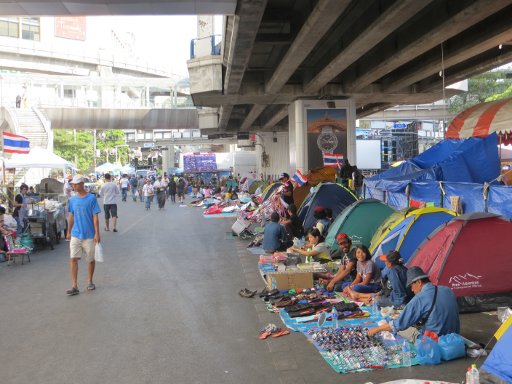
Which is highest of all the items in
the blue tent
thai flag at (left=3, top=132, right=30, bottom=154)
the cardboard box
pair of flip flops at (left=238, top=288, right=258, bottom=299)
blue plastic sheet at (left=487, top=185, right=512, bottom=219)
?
thai flag at (left=3, top=132, right=30, bottom=154)

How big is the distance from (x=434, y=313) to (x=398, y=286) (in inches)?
57.4

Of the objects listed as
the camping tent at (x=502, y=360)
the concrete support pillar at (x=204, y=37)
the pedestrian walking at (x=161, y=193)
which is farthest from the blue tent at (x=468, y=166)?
the pedestrian walking at (x=161, y=193)

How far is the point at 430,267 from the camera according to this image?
716 centimetres

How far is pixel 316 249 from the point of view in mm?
10305

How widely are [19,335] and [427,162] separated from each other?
1031 cm

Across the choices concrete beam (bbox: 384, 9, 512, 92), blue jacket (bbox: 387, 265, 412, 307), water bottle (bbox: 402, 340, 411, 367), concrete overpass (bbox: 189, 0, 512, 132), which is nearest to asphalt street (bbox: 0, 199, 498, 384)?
water bottle (bbox: 402, 340, 411, 367)

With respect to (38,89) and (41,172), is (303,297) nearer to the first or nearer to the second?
(41,172)

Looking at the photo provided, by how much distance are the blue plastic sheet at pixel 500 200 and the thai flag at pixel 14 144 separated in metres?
15.1

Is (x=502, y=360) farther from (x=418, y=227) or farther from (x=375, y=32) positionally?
(x=375, y=32)

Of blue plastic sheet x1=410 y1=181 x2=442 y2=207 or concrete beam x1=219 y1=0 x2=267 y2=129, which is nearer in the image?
concrete beam x1=219 y1=0 x2=267 y2=129

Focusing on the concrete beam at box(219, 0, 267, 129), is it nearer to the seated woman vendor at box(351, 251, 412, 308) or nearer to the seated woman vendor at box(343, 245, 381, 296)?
the seated woman vendor at box(343, 245, 381, 296)

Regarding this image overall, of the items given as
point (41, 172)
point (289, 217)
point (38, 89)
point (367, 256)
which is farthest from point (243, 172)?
point (367, 256)

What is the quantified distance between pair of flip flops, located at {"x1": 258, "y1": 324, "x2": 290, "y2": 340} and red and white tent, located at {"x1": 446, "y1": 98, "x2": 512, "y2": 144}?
8.31 meters

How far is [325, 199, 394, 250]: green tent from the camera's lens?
34.8 ft
